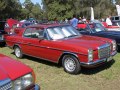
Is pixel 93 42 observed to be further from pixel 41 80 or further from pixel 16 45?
pixel 16 45

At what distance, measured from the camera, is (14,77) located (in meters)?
3.76

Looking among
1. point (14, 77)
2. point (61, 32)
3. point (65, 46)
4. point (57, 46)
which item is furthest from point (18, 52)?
point (14, 77)

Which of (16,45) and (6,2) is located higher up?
(6,2)

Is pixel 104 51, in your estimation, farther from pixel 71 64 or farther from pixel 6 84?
pixel 6 84

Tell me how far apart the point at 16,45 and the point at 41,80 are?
129 inches

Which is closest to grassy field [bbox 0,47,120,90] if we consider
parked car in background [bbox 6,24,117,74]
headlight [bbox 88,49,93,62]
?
parked car in background [bbox 6,24,117,74]

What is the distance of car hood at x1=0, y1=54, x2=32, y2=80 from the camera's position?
374 centimetres

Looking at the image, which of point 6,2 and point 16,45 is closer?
point 16,45

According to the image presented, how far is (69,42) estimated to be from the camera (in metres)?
7.61

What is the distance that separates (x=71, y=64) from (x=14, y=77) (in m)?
3.76

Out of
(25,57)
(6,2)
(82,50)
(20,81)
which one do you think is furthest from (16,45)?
(6,2)

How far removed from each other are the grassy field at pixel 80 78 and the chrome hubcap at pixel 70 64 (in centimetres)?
19

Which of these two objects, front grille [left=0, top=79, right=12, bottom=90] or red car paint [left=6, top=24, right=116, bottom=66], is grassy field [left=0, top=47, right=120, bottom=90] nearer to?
red car paint [left=6, top=24, right=116, bottom=66]

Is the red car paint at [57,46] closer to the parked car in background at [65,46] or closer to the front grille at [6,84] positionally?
the parked car in background at [65,46]
